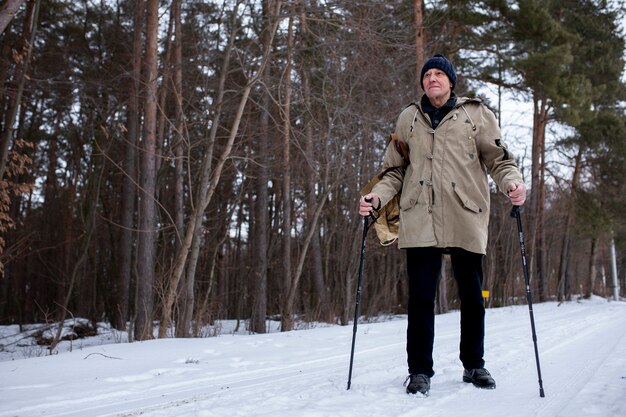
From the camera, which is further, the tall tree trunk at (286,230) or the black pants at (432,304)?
the tall tree trunk at (286,230)

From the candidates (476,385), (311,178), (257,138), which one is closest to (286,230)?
(311,178)

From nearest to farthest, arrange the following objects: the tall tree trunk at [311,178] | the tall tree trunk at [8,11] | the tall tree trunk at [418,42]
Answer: the tall tree trunk at [8,11], the tall tree trunk at [311,178], the tall tree trunk at [418,42]

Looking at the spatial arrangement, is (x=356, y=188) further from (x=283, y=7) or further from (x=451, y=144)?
→ (x=451, y=144)

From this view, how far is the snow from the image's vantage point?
2.33 metres

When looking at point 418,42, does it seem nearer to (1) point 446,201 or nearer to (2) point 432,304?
(1) point 446,201

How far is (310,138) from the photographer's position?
32.4ft

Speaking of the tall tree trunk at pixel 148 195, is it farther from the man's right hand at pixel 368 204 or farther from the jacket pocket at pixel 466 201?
the jacket pocket at pixel 466 201

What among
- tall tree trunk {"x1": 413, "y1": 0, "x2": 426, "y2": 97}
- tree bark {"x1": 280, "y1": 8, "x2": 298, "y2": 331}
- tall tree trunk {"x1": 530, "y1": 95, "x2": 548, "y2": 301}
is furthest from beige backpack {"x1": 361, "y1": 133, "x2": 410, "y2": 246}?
tall tree trunk {"x1": 530, "y1": 95, "x2": 548, "y2": 301}

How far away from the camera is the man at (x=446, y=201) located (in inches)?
109

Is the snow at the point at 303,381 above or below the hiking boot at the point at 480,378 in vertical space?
below

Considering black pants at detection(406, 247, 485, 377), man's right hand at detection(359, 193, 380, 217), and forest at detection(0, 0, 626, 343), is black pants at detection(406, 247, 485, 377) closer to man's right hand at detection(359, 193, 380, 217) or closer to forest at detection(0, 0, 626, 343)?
man's right hand at detection(359, 193, 380, 217)

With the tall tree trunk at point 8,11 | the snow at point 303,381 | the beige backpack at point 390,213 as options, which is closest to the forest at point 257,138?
the tall tree trunk at point 8,11

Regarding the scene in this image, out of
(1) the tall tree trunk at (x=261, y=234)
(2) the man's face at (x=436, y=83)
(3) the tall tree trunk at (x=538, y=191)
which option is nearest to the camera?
(2) the man's face at (x=436, y=83)

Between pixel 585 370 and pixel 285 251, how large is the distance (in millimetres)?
8812
